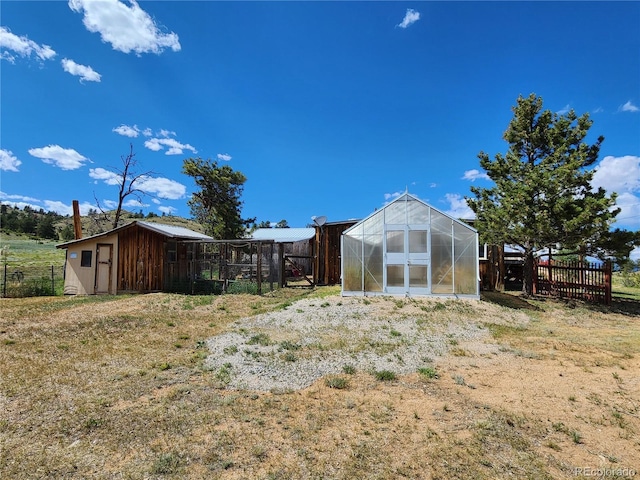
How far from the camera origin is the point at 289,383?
16.9 feet

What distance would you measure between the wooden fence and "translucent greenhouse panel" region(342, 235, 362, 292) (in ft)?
31.8

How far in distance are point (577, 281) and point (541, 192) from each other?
4742 millimetres

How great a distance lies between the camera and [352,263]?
13445mm

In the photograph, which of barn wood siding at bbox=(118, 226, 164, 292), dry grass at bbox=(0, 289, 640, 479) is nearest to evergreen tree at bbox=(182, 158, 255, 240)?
barn wood siding at bbox=(118, 226, 164, 292)

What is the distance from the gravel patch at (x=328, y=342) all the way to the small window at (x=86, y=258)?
11.1 meters

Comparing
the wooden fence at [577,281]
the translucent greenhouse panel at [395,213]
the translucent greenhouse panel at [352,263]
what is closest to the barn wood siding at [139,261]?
the translucent greenhouse panel at [352,263]

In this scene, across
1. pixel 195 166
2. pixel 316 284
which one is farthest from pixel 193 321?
pixel 195 166

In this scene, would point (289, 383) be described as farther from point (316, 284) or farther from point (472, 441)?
point (316, 284)

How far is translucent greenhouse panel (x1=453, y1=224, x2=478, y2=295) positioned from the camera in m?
12.4

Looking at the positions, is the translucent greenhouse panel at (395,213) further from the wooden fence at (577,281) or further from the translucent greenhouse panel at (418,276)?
the wooden fence at (577,281)

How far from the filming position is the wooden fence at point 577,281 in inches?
541

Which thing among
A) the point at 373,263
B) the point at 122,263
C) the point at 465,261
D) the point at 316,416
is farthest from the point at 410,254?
the point at 122,263

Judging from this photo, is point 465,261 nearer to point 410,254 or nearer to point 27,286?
point 410,254

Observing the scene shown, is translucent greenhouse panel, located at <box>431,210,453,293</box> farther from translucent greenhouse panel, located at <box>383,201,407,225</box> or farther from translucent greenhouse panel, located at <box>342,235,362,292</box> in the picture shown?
translucent greenhouse panel, located at <box>342,235,362,292</box>
